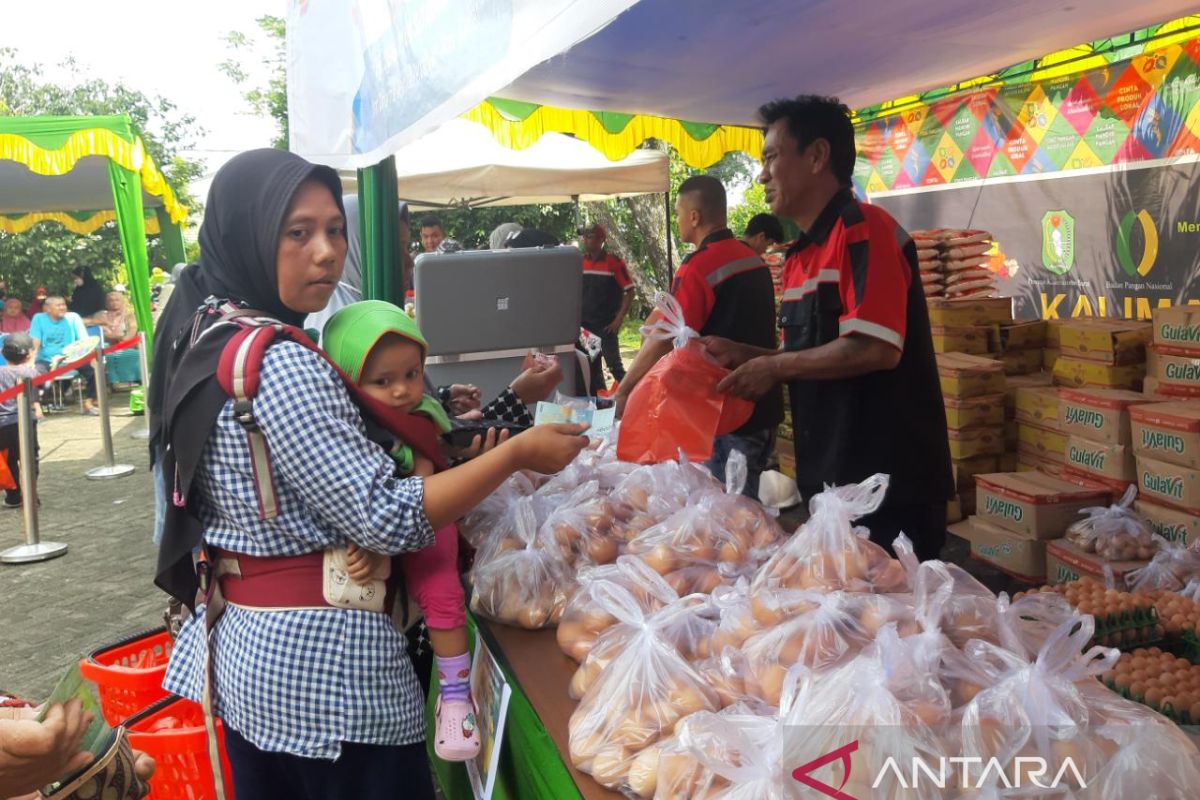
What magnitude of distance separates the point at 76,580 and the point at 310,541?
16.5 feet

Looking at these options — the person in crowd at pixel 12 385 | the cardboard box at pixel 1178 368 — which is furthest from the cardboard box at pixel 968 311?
the person in crowd at pixel 12 385

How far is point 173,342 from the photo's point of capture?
152 centimetres

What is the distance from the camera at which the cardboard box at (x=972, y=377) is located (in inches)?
186

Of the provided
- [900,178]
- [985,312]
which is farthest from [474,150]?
[985,312]

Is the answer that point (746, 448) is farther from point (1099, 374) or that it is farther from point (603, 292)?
point (603, 292)

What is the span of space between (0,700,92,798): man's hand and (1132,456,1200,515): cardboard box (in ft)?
12.3

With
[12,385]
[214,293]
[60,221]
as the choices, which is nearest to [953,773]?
[214,293]

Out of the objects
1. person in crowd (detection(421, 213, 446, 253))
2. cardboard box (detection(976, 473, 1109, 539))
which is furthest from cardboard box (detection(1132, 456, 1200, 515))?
person in crowd (detection(421, 213, 446, 253))

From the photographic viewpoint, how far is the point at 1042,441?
463cm

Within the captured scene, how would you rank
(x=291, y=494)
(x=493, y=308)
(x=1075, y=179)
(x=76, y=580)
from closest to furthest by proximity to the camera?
(x=291, y=494)
(x=493, y=308)
(x=1075, y=179)
(x=76, y=580)

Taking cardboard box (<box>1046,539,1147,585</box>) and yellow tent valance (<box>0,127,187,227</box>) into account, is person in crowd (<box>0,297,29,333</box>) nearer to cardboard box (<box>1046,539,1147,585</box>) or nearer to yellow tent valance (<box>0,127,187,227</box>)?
yellow tent valance (<box>0,127,187,227</box>)

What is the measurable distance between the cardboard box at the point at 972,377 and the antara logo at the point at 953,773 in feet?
12.9

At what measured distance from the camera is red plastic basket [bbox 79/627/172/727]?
2.35 metres

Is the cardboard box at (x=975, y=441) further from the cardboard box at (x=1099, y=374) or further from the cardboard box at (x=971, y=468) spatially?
the cardboard box at (x=1099, y=374)
